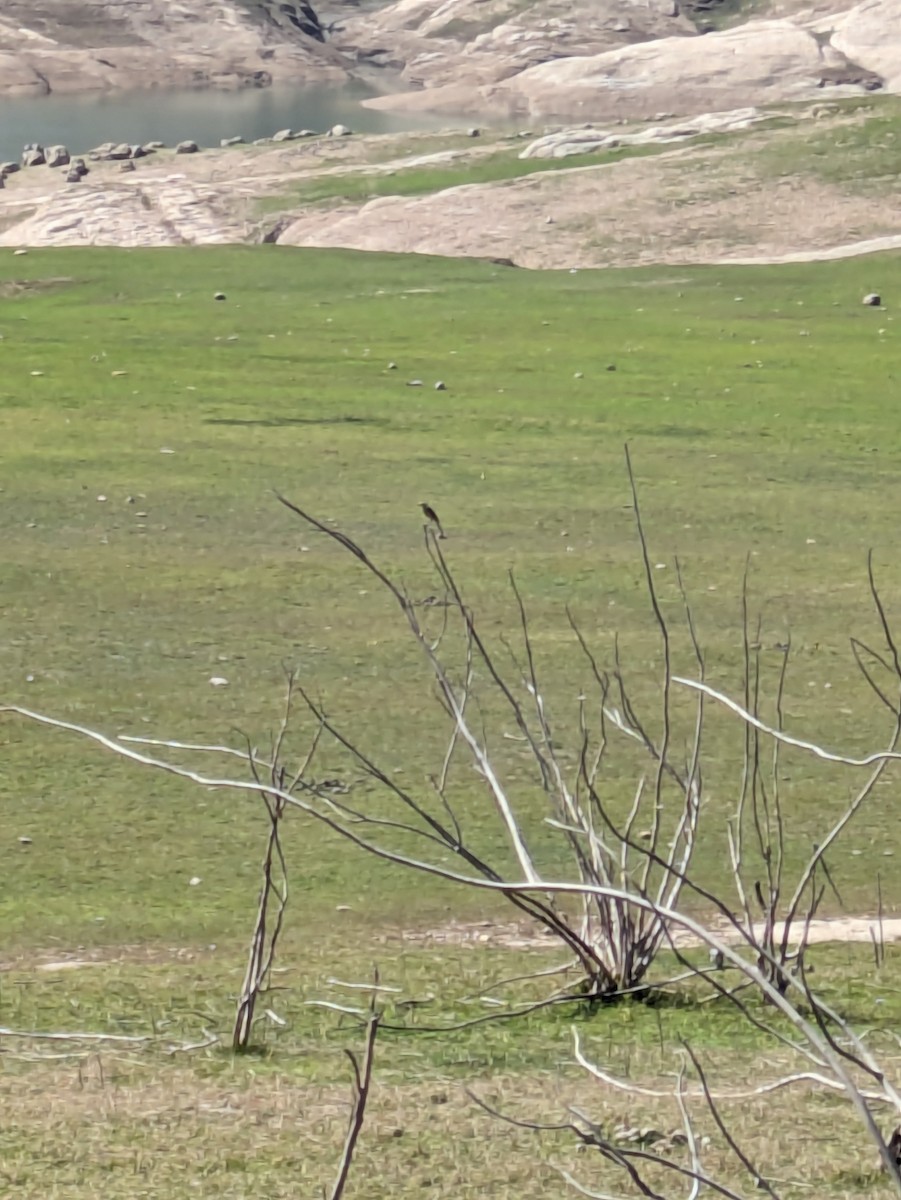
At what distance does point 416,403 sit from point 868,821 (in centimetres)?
748

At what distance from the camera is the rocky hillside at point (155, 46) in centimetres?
6950

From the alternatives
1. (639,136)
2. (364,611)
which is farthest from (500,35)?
(364,611)

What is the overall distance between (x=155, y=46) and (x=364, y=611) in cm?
6859

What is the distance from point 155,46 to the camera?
7381 centimetres

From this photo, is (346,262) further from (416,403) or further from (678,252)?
(416,403)

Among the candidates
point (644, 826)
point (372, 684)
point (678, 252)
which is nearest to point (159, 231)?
point (678, 252)

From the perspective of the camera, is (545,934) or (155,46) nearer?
(545,934)

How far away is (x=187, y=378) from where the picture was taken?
14.5m

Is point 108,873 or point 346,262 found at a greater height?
point 108,873

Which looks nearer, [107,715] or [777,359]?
[107,715]

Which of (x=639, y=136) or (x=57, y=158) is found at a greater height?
(x=639, y=136)

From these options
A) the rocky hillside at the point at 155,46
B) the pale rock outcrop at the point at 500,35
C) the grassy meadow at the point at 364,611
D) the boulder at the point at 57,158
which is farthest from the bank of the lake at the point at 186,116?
the grassy meadow at the point at 364,611

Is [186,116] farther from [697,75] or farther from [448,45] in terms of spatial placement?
[448,45]

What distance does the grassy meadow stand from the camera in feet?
13.1
